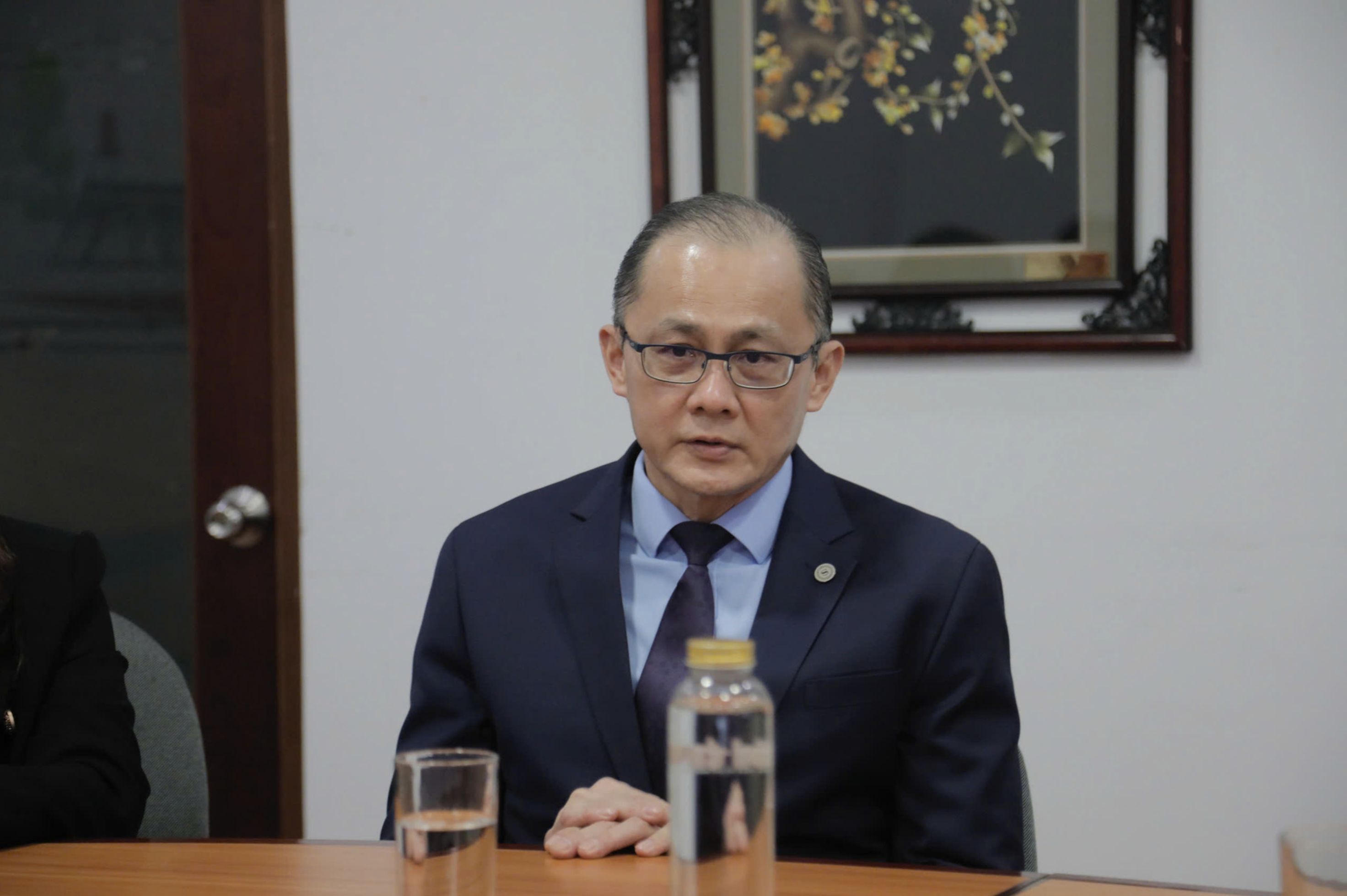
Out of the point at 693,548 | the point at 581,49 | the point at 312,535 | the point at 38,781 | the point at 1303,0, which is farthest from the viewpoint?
the point at 312,535

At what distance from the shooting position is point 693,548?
1.65 m

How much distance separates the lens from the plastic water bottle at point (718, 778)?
3.03ft

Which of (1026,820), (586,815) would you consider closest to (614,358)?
(586,815)

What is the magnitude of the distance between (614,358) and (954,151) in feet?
2.76

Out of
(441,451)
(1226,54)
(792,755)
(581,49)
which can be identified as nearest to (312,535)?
→ (441,451)

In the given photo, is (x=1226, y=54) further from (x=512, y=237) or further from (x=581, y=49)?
(x=512, y=237)

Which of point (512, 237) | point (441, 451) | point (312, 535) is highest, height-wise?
point (512, 237)

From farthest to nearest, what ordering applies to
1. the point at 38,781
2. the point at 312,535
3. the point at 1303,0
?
the point at 312,535 < the point at 1303,0 < the point at 38,781

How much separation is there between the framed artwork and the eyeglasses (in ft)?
2.41

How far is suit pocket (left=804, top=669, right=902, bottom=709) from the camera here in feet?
5.07

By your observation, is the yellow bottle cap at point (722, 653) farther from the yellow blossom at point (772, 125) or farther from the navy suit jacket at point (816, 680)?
the yellow blossom at point (772, 125)

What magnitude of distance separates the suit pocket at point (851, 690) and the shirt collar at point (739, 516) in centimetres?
18

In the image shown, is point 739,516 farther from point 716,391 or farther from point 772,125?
point 772,125

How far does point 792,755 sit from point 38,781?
2.63 feet
